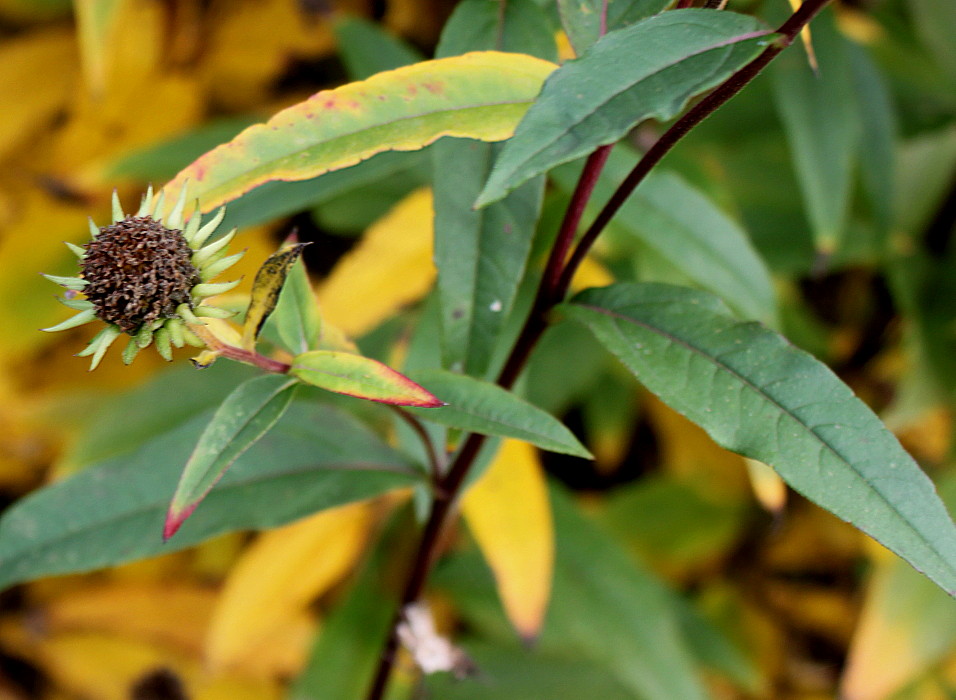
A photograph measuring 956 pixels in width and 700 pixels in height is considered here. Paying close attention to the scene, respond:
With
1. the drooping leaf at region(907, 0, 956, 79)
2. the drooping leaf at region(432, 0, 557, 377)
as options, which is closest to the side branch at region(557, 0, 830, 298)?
the drooping leaf at region(432, 0, 557, 377)

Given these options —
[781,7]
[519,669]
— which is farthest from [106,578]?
[781,7]

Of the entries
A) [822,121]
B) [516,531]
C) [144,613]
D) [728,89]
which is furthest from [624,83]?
[144,613]

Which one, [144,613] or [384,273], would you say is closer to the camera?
[384,273]

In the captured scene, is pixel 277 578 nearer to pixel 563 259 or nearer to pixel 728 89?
pixel 563 259

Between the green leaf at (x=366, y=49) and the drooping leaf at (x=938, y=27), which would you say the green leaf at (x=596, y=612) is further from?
the drooping leaf at (x=938, y=27)

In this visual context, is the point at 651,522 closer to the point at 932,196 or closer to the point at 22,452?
the point at 932,196

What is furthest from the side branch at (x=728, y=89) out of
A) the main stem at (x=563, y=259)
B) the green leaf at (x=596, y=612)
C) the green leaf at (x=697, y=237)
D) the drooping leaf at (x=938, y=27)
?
the drooping leaf at (x=938, y=27)

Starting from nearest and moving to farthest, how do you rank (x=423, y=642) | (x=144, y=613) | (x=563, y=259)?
(x=563, y=259) → (x=423, y=642) → (x=144, y=613)
